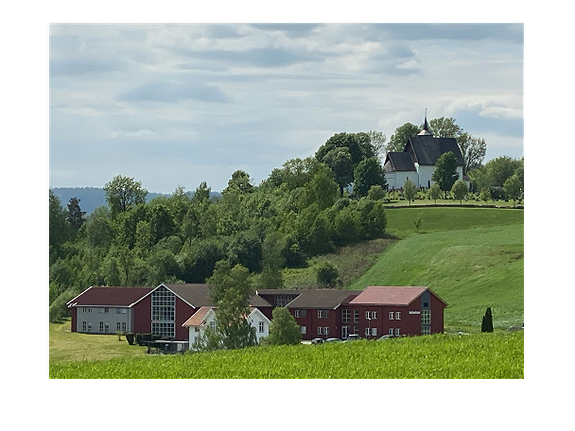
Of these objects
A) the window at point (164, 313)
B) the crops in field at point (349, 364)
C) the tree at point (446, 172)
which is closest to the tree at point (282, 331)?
the window at point (164, 313)

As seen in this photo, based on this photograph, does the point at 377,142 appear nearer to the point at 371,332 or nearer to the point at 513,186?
the point at 513,186

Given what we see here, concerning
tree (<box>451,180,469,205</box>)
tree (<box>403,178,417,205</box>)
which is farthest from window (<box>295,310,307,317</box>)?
tree (<box>403,178,417,205</box>)

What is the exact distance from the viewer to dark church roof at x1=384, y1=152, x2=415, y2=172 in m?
46.9

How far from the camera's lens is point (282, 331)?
22.0 metres

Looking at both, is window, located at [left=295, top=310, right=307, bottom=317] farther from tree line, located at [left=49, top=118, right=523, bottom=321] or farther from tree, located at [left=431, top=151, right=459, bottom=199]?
tree, located at [left=431, top=151, right=459, bottom=199]

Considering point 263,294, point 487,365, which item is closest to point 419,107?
point 263,294

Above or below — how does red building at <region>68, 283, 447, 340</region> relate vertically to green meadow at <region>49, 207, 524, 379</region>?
below

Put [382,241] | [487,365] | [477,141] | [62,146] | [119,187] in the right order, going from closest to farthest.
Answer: [487,365] → [62,146] → [382,241] → [119,187] → [477,141]

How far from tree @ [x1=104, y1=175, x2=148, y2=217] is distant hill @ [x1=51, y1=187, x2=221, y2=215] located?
67 centimetres

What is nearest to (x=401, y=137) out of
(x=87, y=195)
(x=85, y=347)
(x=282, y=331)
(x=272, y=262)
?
(x=272, y=262)
